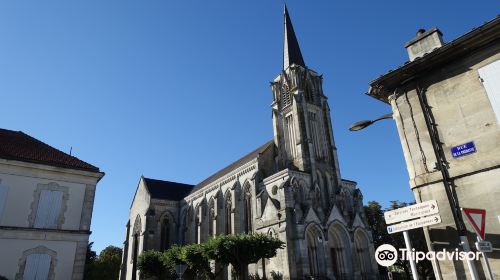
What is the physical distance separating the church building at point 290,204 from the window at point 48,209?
1174cm

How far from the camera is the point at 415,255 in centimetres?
687

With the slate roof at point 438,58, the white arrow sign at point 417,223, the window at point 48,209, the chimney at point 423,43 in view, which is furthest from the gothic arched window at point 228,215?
the white arrow sign at point 417,223

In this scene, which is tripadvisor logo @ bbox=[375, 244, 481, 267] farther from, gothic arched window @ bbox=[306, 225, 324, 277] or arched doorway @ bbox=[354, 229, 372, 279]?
arched doorway @ bbox=[354, 229, 372, 279]

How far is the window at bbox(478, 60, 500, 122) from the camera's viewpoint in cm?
751

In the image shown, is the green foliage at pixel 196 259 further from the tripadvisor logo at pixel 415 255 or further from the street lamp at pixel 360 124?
the tripadvisor logo at pixel 415 255

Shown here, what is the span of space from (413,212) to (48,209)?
17.3 metres

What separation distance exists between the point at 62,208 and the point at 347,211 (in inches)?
940

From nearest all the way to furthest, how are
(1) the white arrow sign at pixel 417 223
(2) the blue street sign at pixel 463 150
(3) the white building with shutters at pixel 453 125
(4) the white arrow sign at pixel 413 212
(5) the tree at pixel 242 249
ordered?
1. (1) the white arrow sign at pixel 417 223
2. (4) the white arrow sign at pixel 413 212
3. (3) the white building with shutters at pixel 453 125
4. (2) the blue street sign at pixel 463 150
5. (5) the tree at pixel 242 249

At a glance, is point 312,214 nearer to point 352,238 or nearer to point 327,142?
point 352,238

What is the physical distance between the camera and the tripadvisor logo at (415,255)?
6.09 meters

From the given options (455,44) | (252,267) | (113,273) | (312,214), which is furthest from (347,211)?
(113,273)

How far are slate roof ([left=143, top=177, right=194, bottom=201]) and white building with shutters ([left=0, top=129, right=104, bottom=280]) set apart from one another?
88.4 ft

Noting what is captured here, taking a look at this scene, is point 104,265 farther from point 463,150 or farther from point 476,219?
point 476,219

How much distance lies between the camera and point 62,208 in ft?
58.3
